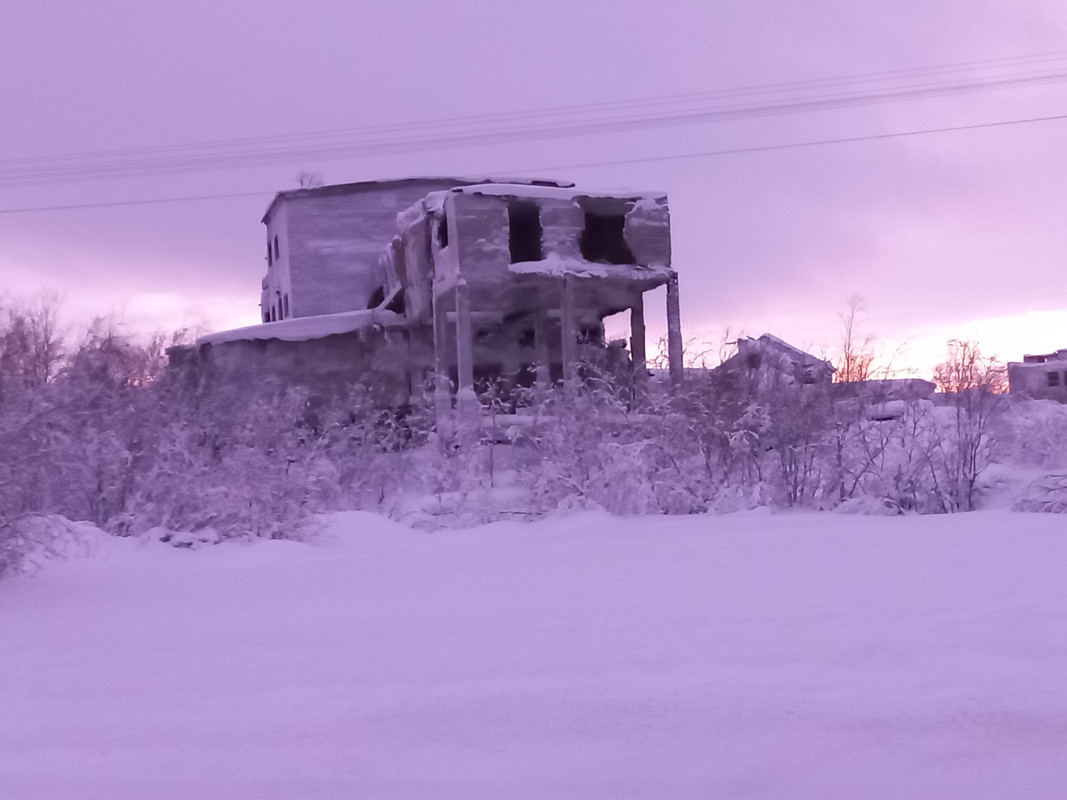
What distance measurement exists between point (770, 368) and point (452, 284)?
10020mm

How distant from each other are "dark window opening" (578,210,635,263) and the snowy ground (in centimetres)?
1989

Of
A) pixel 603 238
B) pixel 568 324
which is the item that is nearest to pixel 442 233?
pixel 568 324

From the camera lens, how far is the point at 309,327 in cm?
2544

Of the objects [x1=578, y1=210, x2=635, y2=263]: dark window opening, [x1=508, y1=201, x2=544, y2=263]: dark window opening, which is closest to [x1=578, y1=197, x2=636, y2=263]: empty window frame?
[x1=578, y1=210, x2=635, y2=263]: dark window opening

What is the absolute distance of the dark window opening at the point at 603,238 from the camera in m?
26.2

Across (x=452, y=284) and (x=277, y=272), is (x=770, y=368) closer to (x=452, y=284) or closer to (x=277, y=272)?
(x=452, y=284)

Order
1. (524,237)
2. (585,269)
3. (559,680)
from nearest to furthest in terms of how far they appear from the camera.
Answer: (559,680), (585,269), (524,237)

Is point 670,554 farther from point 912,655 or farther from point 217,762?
point 217,762

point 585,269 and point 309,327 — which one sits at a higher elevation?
point 585,269

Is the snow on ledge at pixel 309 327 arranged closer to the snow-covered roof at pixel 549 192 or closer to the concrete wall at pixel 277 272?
the snow-covered roof at pixel 549 192

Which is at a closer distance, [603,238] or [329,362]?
[329,362]

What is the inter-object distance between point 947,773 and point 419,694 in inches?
67.7

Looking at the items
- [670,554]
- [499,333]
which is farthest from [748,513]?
[499,333]

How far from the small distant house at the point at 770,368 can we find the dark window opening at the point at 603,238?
12731mm
